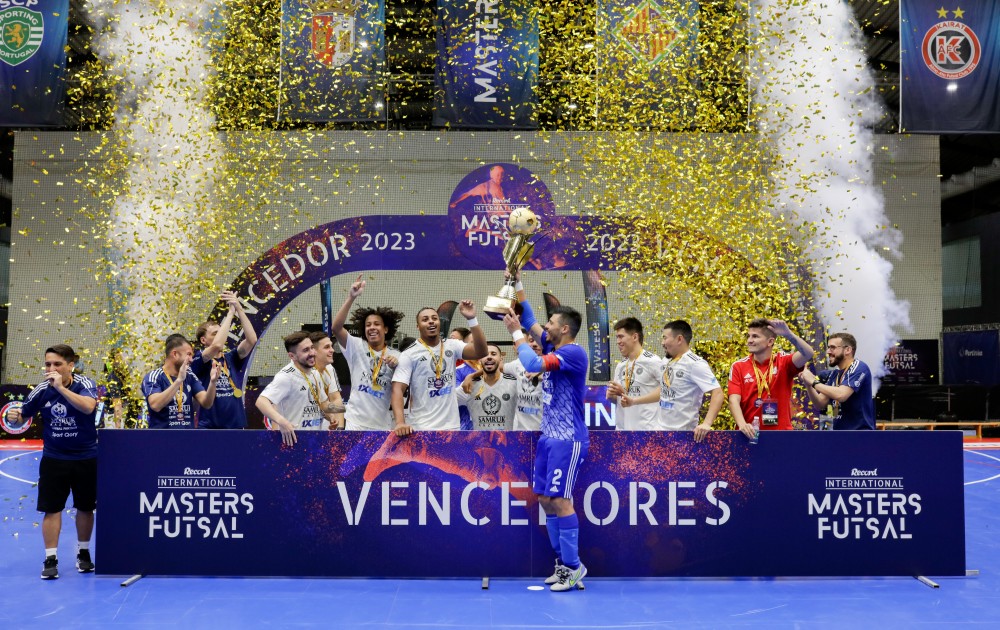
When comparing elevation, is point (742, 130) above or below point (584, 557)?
above

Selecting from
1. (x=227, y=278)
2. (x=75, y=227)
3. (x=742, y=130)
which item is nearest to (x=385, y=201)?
(x=227, y=278)

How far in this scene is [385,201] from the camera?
69.7 feet

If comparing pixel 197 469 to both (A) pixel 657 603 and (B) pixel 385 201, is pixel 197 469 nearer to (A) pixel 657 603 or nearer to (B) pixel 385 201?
(A) pixel 657 603

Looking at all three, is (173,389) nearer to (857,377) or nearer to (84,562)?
(84,562)

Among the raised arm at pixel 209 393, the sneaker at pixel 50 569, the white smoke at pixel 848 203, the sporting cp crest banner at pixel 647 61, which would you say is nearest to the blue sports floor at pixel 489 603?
the sneaker at pixel 50 569

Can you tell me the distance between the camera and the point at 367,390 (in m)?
7.50

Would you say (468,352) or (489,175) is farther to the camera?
(489,175)

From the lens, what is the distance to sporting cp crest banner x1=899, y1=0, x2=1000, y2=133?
12.3 meters

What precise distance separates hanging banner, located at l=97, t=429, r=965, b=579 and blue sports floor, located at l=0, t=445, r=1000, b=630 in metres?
0.15

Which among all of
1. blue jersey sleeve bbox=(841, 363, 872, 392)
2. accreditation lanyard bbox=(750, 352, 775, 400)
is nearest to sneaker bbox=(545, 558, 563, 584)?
accreditation lanyard bbox=(750, 352, 775, 400)

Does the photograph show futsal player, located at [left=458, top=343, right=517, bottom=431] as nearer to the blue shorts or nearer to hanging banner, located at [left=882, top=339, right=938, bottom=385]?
the blue shorts

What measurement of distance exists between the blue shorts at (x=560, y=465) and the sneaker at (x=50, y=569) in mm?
3754

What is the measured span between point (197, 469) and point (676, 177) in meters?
6.41

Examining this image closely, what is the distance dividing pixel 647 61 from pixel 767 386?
556cm
